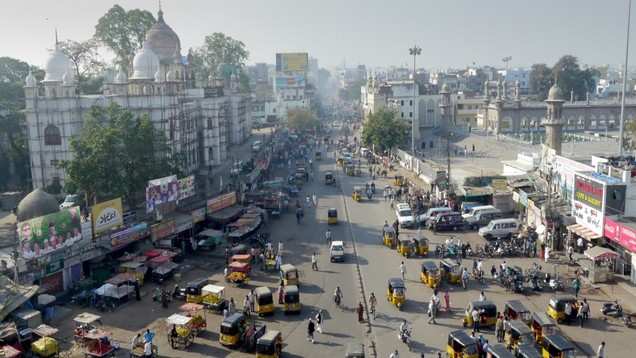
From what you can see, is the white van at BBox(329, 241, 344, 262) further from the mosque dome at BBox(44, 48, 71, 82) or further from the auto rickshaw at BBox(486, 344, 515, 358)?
the mosque dome at BBox(44, 48, 71, 82)

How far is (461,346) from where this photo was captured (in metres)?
19.7

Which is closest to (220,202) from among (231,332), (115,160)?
(115,160)

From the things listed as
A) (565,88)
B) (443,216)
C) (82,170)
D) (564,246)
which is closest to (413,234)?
(443,216)

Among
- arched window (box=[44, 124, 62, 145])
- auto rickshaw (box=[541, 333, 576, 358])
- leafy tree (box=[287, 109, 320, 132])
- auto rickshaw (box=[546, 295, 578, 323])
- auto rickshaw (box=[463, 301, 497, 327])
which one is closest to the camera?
auto rickshaw (box=[541, 333, 576, 358])

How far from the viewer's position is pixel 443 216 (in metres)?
36.9

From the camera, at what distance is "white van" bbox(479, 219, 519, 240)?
34.7 m

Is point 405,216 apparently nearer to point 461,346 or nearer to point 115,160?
point 115,160

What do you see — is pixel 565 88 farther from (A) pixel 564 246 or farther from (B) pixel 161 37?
(A) pixel 564 246

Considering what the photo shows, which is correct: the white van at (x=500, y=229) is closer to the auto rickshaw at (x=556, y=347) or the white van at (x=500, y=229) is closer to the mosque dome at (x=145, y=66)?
the auto rickshaw at (x=556, y=347)

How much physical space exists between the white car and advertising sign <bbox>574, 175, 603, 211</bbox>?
32.6 feet

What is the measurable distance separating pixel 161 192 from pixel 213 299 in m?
10.9

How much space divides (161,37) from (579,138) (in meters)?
47.2

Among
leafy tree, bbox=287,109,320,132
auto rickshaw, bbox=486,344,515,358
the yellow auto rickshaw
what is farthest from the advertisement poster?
leafy tree, bbox=287,109,320,132

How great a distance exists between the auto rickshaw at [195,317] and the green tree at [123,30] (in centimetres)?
4627
